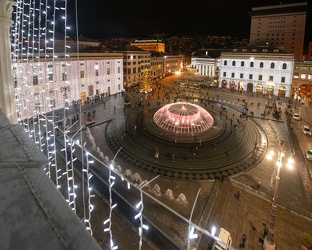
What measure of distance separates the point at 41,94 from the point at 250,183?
96.0 feet

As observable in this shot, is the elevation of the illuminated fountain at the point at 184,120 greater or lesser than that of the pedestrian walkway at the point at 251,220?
greater

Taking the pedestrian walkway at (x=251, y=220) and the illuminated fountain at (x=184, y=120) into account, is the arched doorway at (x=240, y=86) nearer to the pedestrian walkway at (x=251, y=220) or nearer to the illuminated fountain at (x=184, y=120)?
the illuminated fountain at (x=184, y=120)

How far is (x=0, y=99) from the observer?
319 inches

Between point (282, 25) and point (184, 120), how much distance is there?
66.2 m

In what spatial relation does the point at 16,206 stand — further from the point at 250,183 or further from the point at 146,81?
the point at 146,81

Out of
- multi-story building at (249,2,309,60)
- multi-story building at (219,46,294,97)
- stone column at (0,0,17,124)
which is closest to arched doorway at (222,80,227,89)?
multi-story building at (219,46,294,97)

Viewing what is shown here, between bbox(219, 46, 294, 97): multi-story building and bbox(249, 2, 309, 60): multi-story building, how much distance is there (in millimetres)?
24533

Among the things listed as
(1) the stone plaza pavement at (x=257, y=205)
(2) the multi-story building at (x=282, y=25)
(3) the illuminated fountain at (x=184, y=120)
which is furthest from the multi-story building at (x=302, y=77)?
(1) the stone plaza pavement at (x=257, y=205)

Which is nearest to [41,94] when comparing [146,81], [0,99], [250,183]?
[146,81]

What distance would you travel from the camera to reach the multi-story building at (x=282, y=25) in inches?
2680

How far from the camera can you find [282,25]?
70500 millimetres

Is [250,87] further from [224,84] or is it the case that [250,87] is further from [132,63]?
[132,63]

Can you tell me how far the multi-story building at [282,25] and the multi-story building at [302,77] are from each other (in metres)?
24.5

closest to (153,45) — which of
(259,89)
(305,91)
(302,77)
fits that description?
(259,89)
